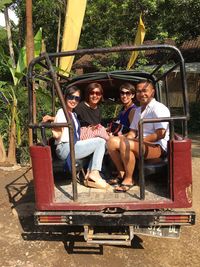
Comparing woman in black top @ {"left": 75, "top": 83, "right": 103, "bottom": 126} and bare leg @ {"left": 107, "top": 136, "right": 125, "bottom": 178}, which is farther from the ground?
woman in black top @ {"left": 75, "top": 83, "right": 103, "bottom": 126}

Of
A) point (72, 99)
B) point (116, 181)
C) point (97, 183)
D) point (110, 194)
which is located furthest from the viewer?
point (72, 99)

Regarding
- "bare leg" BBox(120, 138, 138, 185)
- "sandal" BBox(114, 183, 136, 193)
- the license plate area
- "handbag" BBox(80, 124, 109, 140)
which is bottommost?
the license plate area

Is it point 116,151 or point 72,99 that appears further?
point 72,99

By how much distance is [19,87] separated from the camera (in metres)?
7.85

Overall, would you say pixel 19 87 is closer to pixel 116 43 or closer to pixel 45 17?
pixel 116 43

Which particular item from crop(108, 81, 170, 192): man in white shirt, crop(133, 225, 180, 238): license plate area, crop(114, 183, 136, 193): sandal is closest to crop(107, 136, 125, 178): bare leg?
crop(108, 81, 170, 192): man in white shirt

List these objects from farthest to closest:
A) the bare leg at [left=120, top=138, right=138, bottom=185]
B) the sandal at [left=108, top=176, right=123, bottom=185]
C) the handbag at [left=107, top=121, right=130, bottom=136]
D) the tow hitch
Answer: the handbag at [left=107, top=121, right=130, bottom=136] < the sandal at [left=108, top=176, right=123, bottom=185] < the bare leg at [left=120, top=138, right=138, bottom=185] < the tow hitch

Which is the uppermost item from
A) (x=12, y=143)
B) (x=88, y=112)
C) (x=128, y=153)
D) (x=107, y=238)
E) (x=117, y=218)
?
(x=88, y=112)

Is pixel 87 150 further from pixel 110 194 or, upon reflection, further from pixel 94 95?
pixel 94 95

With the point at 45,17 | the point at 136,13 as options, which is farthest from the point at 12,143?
the point at 45,17

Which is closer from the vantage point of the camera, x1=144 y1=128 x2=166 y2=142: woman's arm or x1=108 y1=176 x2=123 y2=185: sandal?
Result: x1=144 y1=128 x2=166 y2=142: woman's arm

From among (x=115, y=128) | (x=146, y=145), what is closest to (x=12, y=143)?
(x=115, y=128)

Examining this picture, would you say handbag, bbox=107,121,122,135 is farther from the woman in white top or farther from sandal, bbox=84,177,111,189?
sandal, bbox=84,177,111,189

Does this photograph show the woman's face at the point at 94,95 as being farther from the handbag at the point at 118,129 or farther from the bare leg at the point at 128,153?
the bare leg at the point at 128,153
